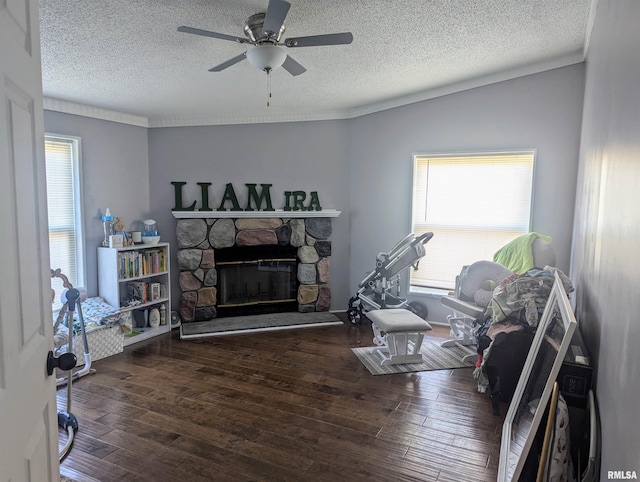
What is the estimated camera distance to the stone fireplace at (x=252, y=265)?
201 inches

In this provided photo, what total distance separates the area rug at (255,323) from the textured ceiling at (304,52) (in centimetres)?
254

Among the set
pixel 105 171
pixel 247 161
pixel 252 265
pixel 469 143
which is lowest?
pixel 252 265

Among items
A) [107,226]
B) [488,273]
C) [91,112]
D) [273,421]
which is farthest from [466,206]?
[91,112]

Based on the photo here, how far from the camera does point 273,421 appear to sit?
2.83 meters

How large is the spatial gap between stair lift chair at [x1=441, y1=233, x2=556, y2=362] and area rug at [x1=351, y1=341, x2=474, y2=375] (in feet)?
0.25

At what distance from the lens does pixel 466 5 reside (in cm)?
265

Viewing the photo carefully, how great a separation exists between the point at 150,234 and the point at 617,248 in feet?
14.9

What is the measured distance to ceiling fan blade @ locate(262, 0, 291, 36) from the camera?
2.11m

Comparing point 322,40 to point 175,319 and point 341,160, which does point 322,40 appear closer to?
point 341,160

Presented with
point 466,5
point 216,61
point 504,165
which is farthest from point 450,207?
point 216,61

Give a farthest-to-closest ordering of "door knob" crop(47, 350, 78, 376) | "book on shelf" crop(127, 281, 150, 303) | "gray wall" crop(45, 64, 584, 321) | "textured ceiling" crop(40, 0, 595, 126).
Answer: "book on shelf" crop(127, 281, 150, 303)
"gray wall" crop(45, 64, 584, 321)
"textured ceiling" crop(40, 0, 595, 126)
"door knob" crop(47, 350, 78, 376)

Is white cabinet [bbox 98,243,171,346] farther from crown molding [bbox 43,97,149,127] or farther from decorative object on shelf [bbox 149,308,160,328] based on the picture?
crown molding [bbox 43,97,149,127]

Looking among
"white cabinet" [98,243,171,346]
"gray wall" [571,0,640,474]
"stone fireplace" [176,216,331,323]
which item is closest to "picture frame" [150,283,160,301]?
"white cabinet" [98,243,171,346]

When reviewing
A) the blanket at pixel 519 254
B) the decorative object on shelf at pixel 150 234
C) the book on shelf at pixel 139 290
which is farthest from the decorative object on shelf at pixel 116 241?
the blanket at pixel 519 254
